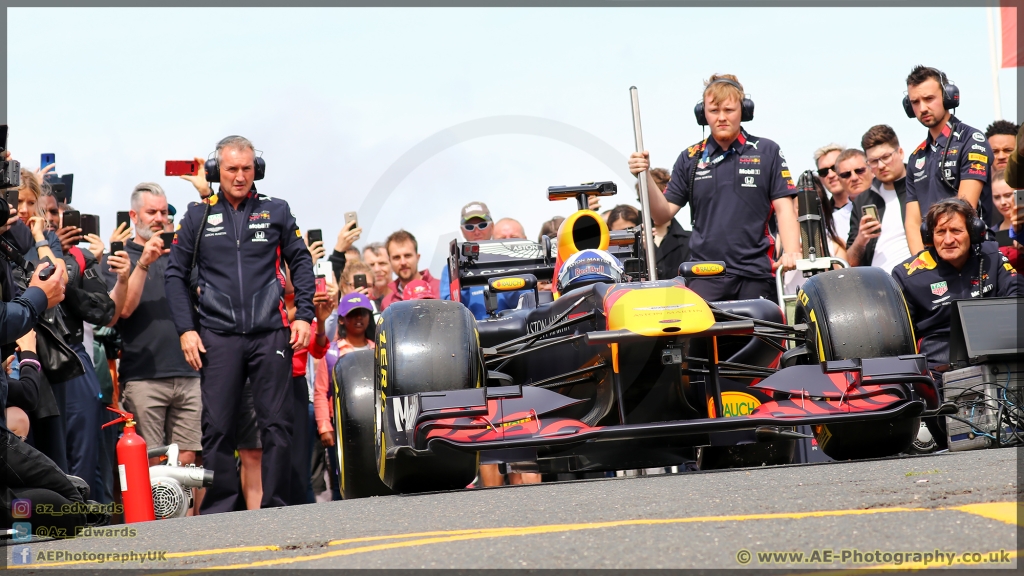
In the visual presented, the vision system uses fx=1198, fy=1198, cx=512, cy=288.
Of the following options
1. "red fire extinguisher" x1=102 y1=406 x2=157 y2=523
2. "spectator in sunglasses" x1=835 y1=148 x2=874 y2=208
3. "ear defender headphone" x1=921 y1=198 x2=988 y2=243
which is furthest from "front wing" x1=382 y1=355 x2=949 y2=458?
"spectator in sunglasses" x1=835 y1=148 x2=874 y2=208

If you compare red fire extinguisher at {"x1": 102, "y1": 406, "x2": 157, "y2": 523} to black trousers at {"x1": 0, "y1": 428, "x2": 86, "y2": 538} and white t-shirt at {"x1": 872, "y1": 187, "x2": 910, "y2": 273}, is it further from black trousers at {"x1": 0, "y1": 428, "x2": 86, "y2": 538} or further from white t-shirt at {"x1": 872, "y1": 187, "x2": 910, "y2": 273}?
white t-shirt at {"x1": 872, "y1": 187, "x2": 910, "y2": 273}

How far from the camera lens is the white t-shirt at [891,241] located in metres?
9.00

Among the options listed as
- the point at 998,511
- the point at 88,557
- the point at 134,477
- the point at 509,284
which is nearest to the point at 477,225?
the point at 509,284

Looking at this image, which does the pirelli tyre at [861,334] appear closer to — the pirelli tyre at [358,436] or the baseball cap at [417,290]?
the pirelli tyre at [358,436]

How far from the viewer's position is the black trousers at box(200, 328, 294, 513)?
7.61 meters

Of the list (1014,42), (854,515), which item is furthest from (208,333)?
(1014,42)

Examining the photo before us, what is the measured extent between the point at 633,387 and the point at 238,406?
3041 mm

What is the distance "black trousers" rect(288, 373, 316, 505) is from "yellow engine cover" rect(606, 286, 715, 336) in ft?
10.2

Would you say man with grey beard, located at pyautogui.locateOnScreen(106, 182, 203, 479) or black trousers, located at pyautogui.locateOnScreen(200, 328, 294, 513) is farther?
man with grey beard, located at pyautogui.locateOnScreen(106, 182, 203, 479)

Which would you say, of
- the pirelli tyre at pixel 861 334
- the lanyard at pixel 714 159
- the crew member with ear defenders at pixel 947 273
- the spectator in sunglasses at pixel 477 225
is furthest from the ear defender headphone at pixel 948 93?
the spectator in sunglasses at pixel 477 225

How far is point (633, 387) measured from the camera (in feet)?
19.2

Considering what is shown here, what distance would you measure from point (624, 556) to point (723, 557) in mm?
243

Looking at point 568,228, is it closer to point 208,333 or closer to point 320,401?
point 208,333

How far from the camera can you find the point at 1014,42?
43.3ft
